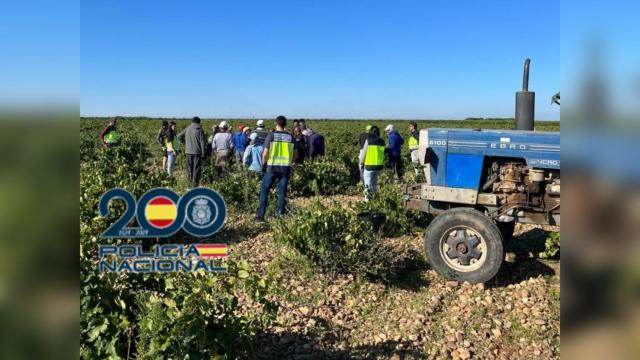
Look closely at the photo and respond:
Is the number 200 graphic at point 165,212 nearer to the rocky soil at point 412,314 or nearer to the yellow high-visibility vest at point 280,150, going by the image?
the rocky soil at point 412,314

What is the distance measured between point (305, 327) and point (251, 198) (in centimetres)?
435

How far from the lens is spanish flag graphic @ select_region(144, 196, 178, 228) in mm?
2766

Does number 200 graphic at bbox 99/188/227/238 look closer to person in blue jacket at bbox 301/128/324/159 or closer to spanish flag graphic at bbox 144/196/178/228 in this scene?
spanish flag graphic at bbox 144/196/178/228

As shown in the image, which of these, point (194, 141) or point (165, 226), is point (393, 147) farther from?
point (165, 226)

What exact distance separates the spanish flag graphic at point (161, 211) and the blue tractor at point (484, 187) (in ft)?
9.90

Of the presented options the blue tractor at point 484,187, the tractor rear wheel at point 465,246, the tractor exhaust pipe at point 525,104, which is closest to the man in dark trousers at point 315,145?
the blue tractor at point 484,187

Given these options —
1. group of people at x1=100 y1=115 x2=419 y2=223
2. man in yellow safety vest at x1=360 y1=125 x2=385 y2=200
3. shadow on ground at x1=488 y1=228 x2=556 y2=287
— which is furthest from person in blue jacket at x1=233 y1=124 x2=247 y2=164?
shadow on ground at x1=488 y1=228 x2=556 y2=287

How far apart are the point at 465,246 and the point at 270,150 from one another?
3.33m

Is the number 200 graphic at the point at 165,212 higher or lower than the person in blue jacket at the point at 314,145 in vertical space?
lower

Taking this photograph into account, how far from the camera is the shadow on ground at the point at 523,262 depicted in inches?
205

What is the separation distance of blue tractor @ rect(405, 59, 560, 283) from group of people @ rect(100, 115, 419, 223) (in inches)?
78.0

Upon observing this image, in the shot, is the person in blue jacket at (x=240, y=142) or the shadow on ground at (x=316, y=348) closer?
the shadow on ground at (x=316, y=348)

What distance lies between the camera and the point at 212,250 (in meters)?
2.84
